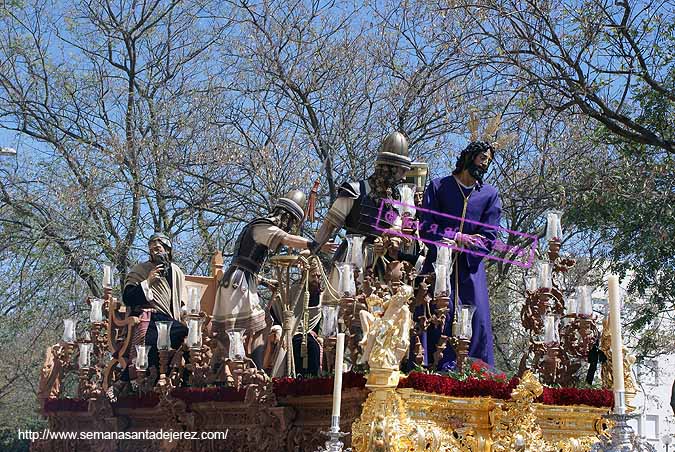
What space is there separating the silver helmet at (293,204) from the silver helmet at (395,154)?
193 cm

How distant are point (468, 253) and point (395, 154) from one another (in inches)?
55.2

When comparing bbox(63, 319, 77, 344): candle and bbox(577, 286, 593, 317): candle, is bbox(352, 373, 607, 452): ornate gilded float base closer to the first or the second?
bbox(577, 286, 593, 317): candle

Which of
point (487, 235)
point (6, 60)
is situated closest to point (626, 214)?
point (487, 235)

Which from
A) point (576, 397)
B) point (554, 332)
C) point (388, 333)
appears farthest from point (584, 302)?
point (388, 333)

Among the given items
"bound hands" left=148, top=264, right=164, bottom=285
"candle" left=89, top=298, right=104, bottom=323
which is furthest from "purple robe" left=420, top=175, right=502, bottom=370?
"candle" left=89, top=298, right=104, bottom=323

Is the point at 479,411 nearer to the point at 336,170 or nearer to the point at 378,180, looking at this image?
the point at 378,180

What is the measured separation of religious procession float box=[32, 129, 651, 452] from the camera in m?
8.58

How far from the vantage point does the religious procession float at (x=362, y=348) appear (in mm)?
8578

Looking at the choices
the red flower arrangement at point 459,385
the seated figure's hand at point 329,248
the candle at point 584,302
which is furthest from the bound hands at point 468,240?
the seated figure's hand at point 329,248

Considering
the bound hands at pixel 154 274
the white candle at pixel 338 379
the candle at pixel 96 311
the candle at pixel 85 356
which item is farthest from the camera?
the bound hands at pixel 154 274

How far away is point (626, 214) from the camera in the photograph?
51.0 ft

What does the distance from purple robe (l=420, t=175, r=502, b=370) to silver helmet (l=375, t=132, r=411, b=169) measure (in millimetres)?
422

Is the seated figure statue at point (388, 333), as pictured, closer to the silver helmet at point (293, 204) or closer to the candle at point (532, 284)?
the candle at point (532, 284)

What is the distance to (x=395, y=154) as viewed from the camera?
452 inches
